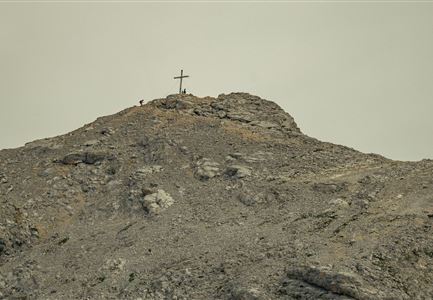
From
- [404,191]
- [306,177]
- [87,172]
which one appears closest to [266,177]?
[306,177]

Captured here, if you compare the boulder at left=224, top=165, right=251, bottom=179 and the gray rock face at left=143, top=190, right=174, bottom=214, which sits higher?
the boulder at left=224, top=165, right=251, bottom=179

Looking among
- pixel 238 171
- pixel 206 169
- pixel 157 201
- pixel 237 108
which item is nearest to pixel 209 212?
pixel 157 201

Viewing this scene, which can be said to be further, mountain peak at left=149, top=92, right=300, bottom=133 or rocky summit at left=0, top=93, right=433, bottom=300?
mountain peak at left=149, top=92, right=300, bottom=133

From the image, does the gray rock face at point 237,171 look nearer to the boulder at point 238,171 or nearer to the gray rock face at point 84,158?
the boulder at point 238,171

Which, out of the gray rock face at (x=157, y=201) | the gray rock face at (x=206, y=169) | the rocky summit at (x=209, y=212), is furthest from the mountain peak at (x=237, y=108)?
the gray rock face at (x=157, y=201)

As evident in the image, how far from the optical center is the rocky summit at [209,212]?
27.5m

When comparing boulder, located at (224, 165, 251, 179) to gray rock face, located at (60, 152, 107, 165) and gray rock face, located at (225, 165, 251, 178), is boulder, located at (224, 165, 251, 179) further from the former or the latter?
gray rock face, located at (60, 152, 107, 165)

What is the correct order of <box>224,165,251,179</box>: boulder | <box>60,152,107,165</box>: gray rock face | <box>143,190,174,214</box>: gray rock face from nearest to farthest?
<box>143,190,174,214</box>: gray rock face
<box>224,165,251,179</box>: boulder
<box>60,152,107,165</box>: gray rock face

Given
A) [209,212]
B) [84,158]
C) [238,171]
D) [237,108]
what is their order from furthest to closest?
[237,108]
[84,158]
[238,171]
[209,212]

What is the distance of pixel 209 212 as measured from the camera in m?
37.4

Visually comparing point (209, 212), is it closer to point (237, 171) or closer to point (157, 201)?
point (157, 201)

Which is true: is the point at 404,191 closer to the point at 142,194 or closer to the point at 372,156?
the point at 372,156

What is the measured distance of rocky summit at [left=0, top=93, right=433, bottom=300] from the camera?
1081 inches

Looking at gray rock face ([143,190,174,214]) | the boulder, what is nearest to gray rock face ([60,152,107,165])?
gray rock face ([143,190,174,214])
